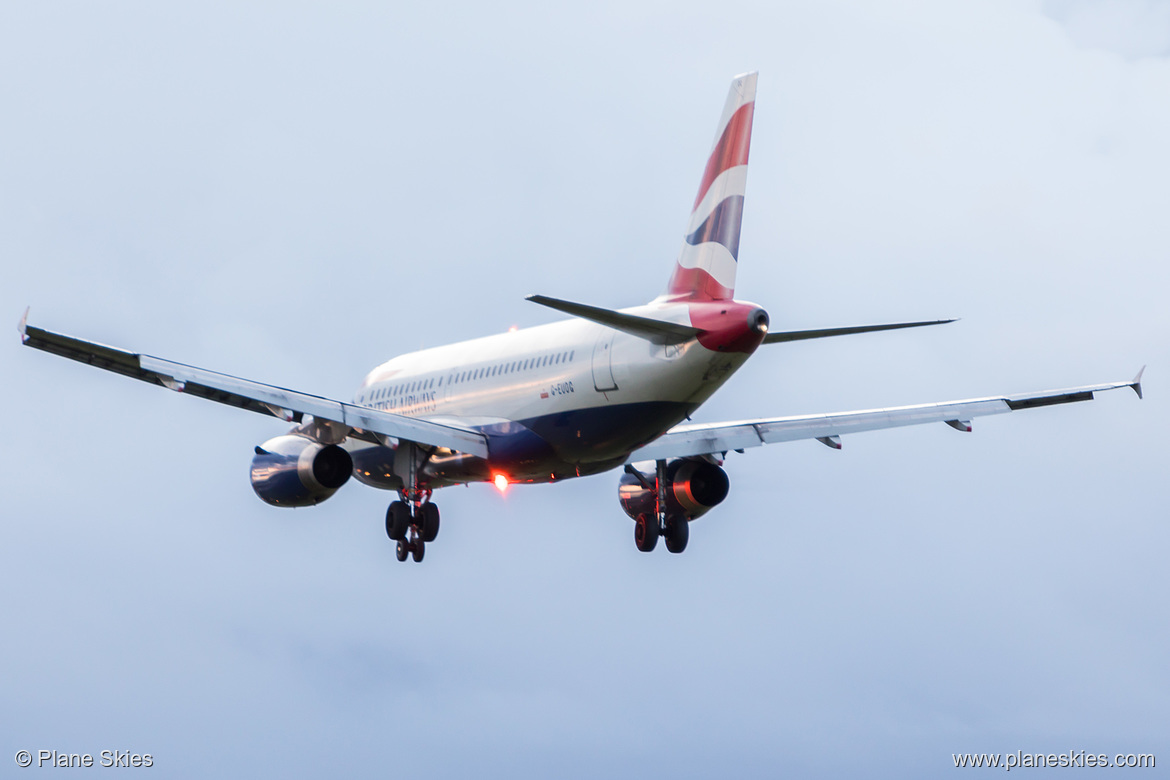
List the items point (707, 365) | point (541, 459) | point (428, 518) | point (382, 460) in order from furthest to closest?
point (382, 460) < point (428, 518) < point (541, 459) < point (707, 365)

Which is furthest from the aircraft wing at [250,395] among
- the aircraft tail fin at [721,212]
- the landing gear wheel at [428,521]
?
the aircraft tail fin at [721,212]

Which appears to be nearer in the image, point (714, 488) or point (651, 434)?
point (651, 434)

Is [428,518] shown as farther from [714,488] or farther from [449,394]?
[714,488]

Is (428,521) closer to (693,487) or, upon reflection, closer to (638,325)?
(693,487)

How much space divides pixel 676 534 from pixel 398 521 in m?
6.49

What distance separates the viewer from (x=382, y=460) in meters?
35.1

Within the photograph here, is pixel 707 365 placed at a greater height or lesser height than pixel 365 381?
lesser

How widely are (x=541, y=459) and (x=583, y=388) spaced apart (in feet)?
7.32

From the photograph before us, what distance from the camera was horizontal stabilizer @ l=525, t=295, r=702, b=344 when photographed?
81.7 feet

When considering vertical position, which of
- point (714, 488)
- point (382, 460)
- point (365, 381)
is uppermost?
point (365, 381)

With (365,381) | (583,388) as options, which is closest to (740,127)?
(583,388)

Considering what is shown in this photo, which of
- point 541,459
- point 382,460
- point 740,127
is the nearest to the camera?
point 740,127

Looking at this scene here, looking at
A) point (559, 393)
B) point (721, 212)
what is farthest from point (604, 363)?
point (721, 212)

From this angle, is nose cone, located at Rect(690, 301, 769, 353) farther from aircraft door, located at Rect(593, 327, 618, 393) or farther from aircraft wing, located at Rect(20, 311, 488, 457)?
aircraft wing, located at Rect(20, 311, 488, 457)
